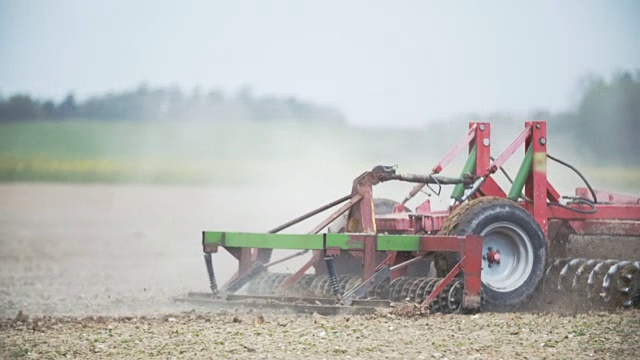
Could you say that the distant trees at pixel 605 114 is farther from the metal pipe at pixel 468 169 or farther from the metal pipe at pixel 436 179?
the metal pipe at pixel 436 179

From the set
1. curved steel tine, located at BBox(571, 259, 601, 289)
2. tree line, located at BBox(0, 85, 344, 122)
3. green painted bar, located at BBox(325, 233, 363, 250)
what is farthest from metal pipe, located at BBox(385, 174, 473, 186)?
tree line, located at BBox(0, 85, 344, 122)

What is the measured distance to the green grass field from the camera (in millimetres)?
25750

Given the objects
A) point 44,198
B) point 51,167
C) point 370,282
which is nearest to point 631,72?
point 370,282

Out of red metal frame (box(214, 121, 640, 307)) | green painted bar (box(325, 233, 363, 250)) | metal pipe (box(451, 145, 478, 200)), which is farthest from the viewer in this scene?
metal pipe (box(451, 145, 478, 200))

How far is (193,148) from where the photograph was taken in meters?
31.1

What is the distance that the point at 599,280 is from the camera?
1345cm

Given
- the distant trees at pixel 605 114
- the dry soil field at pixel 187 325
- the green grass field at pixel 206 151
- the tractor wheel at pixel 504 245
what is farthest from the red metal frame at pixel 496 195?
the green grass field at pixel 206 151

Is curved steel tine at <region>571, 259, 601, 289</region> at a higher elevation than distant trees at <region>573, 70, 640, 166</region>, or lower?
lower

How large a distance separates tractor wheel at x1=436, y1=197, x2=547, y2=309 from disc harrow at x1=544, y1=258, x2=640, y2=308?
0.32 metres

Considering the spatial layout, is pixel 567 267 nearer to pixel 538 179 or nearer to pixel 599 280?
pixel 599 280

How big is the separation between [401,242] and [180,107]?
56.1 feet

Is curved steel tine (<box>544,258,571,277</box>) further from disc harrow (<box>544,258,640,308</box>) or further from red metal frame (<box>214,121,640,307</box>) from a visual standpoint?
red metal frame (<box>214,121,640,307</box>)

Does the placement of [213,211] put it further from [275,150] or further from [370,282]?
[370,282]

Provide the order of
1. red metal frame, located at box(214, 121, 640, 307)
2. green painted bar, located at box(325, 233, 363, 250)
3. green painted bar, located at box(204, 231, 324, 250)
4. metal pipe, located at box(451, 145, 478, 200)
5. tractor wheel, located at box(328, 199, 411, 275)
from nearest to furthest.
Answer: green painted bar, located at box(325, 233, 363, 250) → green painted bar, located at box(204, 231, 324, 250) → red metal frame, located at box(214, 121, 640, 307) → metal pipe, located at box(451, 145, 478, 200) → tractor wheel, located at box(328, 199, 411, 275)
